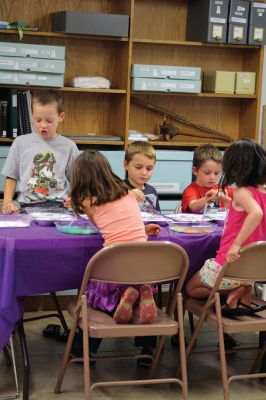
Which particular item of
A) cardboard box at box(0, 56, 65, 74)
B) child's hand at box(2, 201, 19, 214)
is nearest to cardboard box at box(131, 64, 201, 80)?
cardboard box at box(0, 56, 65, 74)

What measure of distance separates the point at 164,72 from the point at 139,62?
0.38 metres

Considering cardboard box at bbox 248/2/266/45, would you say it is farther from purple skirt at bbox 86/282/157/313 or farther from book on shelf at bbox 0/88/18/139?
purple skirt at bbox 86/282/157/313

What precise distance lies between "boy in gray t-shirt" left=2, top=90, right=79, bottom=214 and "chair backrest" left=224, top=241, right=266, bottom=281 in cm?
109

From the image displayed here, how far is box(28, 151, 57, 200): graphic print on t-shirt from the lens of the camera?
11.8ft

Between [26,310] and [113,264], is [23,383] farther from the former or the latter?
[26,310]

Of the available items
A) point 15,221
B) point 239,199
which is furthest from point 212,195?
point 15,221

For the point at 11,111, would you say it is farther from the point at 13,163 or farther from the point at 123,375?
the point at 123,375

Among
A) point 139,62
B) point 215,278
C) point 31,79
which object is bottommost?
A: point 215,278

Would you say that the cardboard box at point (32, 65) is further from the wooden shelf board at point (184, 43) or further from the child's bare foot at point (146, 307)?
the child's bare foot at point (146, 307)

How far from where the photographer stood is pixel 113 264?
8.82 feet

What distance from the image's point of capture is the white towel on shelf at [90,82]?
16.1ft

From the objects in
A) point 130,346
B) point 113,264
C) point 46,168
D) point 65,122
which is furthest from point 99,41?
point 113,264

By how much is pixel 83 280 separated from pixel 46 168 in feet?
3.58

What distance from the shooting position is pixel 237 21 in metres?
5.02
